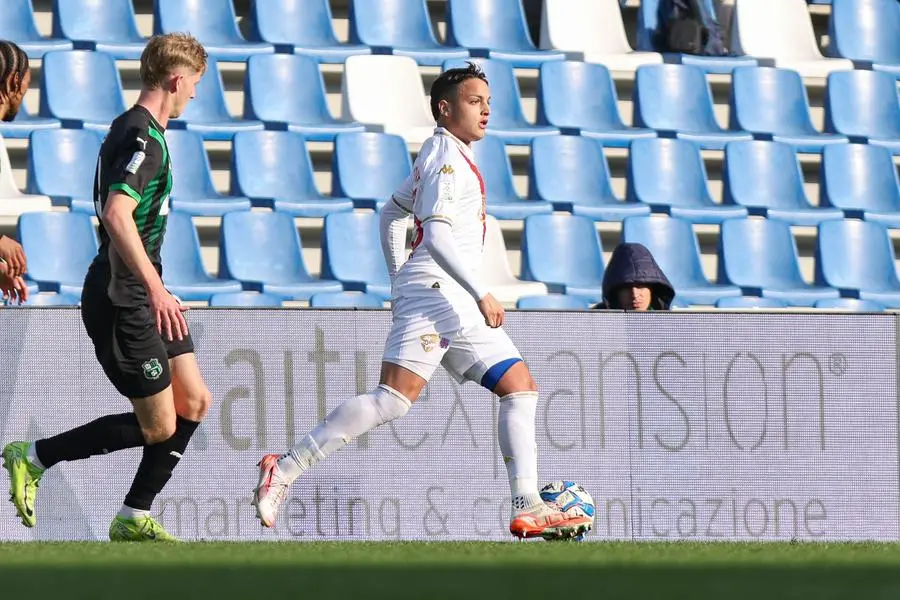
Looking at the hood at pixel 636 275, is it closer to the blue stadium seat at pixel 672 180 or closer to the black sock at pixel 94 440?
the black sock at pixel 94 440

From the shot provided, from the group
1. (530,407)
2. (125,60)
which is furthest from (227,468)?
(125,60)

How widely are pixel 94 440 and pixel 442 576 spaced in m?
2.15

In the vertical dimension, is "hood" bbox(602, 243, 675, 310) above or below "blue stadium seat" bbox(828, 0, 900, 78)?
below

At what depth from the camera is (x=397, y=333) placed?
198 inches

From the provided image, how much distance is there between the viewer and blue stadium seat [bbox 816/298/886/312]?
10.0 meters

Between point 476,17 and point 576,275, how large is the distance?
7.83ft

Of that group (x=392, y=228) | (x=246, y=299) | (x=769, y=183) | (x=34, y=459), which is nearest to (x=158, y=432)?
(x=34, y=459)

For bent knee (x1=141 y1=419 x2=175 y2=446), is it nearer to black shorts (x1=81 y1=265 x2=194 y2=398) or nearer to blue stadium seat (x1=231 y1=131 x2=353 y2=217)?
black shorts (x1=81 y1=265 x2=194 y2=398)

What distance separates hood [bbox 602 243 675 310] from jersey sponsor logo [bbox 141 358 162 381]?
3009 millimetres

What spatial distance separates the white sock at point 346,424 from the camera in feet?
16.4

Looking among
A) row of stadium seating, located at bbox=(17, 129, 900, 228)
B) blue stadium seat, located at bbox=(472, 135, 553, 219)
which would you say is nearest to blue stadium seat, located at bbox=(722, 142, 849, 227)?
row of stadium seating, located at bbox=(17, 129, 900, 228)

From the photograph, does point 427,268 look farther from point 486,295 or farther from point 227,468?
point 227,468

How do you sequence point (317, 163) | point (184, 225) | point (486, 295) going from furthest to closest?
point (317, 163) → point (184, 225) → point (486, 295)

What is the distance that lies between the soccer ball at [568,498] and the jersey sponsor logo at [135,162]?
170 cm
